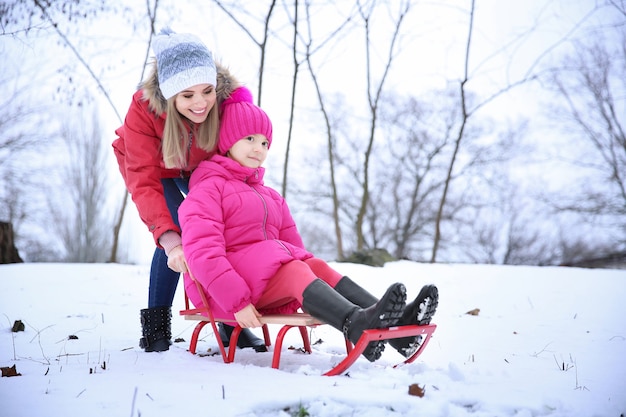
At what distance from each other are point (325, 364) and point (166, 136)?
1.30m

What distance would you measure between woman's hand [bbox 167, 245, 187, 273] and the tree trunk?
16.9ft

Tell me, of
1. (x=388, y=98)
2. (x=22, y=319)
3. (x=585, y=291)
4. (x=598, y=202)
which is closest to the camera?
(x=22, y=319)

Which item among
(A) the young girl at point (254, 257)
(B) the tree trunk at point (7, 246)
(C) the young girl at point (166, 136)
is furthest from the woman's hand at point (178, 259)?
(B) the tree trunk at point (7, 246)

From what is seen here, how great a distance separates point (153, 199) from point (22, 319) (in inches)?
60.5

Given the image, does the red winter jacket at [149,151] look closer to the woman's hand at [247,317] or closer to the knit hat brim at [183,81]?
the knit hat brim at [183,81]

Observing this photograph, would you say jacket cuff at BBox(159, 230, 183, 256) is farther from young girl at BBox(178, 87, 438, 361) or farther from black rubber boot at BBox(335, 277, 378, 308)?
black rubber boot at BBox(335, 277, 378, 308)

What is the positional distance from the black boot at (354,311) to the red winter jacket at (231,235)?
0.27m

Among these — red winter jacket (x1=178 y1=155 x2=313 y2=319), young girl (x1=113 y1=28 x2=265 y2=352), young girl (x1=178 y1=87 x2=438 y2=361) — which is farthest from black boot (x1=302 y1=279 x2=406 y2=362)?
young girl (x1=113 y1=28 x2=265 y2=352)

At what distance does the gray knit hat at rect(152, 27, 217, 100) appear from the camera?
2.49 m

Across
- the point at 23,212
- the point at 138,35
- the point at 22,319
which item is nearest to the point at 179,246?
the point at 22,319

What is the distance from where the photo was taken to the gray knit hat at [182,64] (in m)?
2.49

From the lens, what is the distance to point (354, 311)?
2.04 metres

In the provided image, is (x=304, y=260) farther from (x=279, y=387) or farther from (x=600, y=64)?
(x=600, y=64)

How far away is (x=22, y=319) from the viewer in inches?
131
